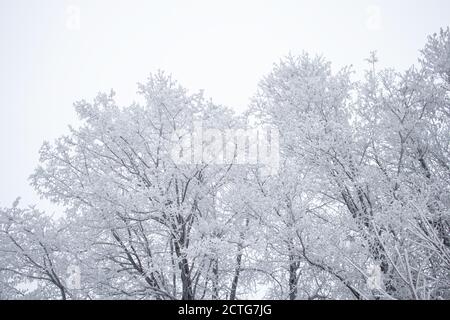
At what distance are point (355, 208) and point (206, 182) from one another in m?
2.88

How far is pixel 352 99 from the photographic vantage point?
263 inches

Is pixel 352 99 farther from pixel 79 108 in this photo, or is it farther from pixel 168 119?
pixel 79 108

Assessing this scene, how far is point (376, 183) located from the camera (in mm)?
5625

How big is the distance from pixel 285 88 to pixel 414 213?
4.30 meters

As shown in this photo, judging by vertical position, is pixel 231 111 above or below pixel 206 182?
above

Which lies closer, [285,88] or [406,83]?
[406,83]

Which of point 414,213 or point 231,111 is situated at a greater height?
point 231,111
